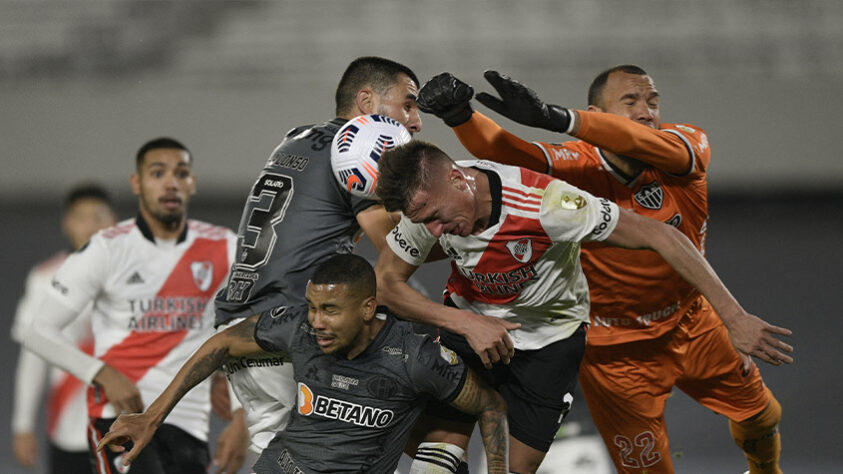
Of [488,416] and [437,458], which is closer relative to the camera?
[488,416]

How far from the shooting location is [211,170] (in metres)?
14.3

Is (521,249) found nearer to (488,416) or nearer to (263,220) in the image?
(488,416)

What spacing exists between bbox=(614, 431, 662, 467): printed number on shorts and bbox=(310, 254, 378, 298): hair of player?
5.62 feet

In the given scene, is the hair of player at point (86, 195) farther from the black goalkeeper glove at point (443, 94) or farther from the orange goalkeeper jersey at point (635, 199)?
the black goalkeeper glove at point (443, 94)

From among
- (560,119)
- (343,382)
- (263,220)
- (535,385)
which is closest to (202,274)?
(263,220)

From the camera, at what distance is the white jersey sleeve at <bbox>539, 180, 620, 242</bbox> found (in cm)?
355

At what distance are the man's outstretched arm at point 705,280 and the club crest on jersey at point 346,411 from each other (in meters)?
1.05

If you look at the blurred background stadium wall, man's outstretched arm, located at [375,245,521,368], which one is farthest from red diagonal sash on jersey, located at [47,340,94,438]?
the blurred background stadium wall

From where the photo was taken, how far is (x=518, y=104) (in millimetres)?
3893

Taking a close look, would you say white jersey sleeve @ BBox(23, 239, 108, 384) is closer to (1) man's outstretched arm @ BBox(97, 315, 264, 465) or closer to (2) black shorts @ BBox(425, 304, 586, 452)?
(1) man's outstretched arm @ BBox(97, 315, 264, 465)

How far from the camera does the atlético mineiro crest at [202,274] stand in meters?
5.33

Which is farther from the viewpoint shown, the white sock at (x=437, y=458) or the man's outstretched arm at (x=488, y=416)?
the white sock at (x=437, y=458)

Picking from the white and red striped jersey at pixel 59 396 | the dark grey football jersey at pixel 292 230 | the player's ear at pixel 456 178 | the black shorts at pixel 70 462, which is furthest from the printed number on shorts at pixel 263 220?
the black shorts at pixel 70 462

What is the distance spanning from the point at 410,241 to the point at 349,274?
25cm
